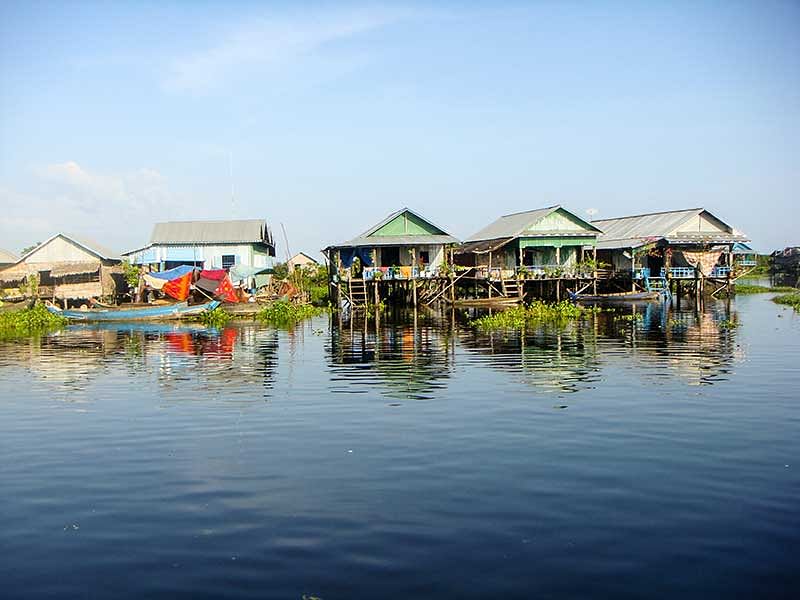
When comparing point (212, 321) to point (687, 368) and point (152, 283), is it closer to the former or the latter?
point (152, 283)

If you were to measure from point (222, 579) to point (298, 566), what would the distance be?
62 centimetres

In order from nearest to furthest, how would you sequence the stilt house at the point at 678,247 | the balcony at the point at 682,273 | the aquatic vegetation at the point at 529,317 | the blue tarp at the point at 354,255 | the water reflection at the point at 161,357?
the water reflection at the point at 161,357, the aquatic vegetation at the point at 529,317, the blue tarp at the point at 354,255, the stilt house at the point at 678,247, the balcony at the point at 682,273

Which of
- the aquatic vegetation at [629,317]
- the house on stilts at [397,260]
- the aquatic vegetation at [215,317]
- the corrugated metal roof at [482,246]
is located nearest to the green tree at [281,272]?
the house on stilts at [397,260]

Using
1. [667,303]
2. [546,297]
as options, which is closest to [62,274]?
[546,297]

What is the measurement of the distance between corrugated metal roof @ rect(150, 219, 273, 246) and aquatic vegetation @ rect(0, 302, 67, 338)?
39.7 feet

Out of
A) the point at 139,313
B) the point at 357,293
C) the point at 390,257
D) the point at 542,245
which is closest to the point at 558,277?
the point at 542,245

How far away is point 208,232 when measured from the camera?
4603 cm

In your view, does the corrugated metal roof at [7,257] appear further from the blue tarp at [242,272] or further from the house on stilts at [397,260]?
the house on stilts at [397,260]

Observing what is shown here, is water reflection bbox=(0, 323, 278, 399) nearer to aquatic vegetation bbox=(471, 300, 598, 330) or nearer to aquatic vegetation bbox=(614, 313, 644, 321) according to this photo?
aquatic vegetation bbox=(471, 300, 598, 330)

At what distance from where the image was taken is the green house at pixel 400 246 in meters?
38.6

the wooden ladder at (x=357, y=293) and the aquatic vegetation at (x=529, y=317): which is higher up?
the wooden ladder at (x=357, y=293)

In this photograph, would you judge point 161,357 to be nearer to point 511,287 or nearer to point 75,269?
point 75,269

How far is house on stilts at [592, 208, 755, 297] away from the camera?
139ft

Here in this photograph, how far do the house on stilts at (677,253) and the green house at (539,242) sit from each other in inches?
95.0
